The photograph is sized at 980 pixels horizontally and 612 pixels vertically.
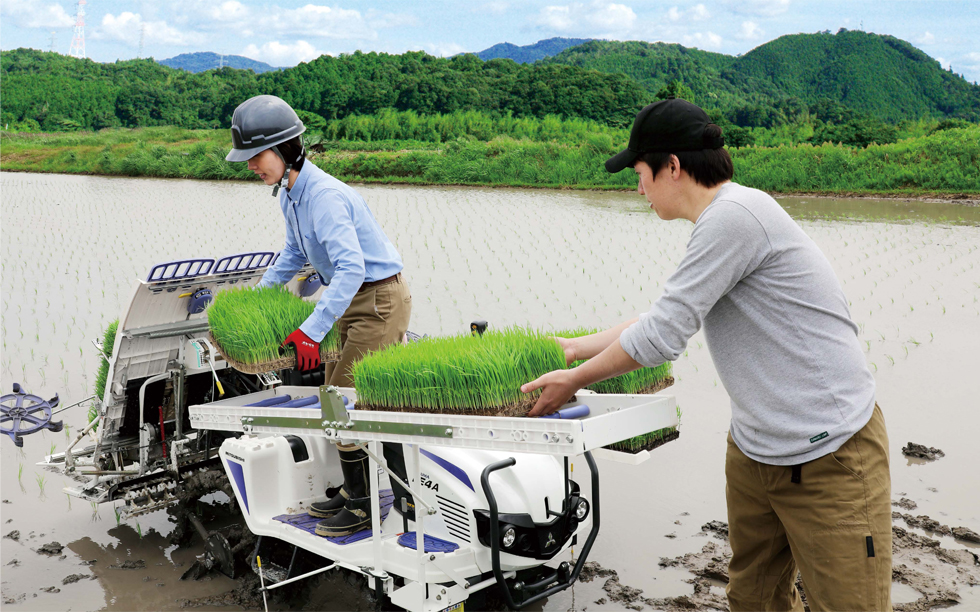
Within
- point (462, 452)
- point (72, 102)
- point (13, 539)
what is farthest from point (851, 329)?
point (72, 102)

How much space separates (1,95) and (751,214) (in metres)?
60.9

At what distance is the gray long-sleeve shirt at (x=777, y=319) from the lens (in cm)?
208

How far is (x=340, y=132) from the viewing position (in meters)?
37.7

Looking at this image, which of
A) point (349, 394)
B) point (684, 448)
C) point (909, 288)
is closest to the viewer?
point (349, 394)

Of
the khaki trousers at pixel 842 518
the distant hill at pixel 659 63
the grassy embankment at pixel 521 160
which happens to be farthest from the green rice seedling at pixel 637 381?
the distant hill at pixel 659 63

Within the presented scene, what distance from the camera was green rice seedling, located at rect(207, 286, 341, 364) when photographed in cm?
395

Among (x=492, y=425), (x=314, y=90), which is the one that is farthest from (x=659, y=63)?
(x=492, y=425)

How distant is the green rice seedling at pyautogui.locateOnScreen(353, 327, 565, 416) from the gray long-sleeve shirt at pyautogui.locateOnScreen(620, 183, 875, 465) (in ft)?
2.52

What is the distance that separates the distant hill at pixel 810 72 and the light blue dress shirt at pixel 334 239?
48344 mm

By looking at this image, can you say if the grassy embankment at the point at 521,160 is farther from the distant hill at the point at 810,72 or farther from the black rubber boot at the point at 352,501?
the distant hill at the point at 810,72

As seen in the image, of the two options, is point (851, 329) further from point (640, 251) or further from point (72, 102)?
point (72, 102)

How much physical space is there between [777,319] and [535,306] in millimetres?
7642

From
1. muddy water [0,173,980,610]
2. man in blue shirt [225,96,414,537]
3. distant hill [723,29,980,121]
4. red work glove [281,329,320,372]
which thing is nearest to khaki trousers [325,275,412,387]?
man in blue shirt [225,96,414,537]

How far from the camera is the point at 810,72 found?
65688 mm
